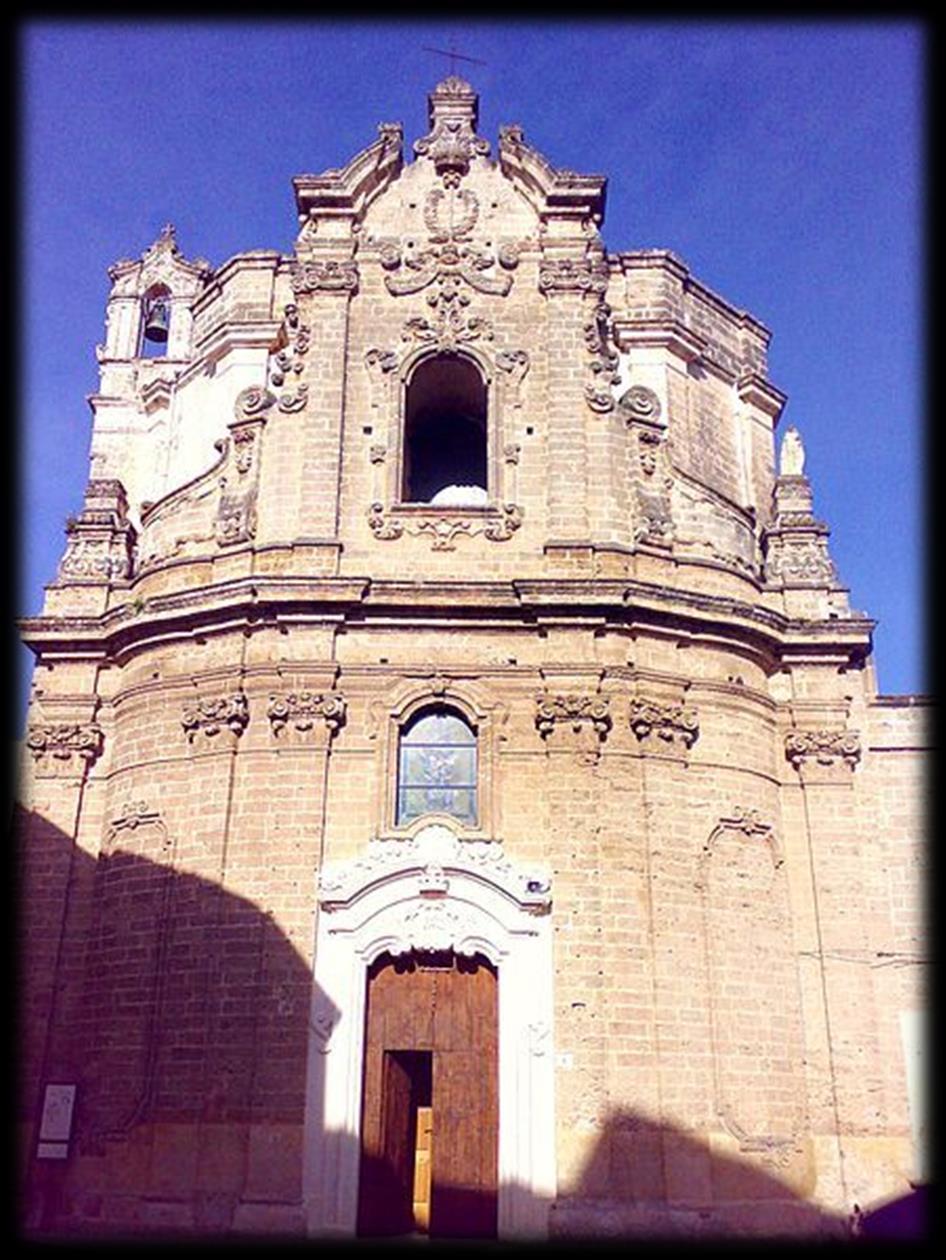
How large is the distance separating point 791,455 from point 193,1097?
1123 cm

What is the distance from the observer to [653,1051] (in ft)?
42.9

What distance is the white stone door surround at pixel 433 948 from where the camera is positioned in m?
12.6

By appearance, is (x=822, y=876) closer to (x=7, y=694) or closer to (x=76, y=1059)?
(x=76, y=1059)

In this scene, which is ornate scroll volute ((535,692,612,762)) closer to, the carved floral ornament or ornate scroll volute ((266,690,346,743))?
ornate scroll volute ((266,690,346,743))

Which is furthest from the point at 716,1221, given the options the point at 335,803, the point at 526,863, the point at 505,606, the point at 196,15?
the point at 196,15

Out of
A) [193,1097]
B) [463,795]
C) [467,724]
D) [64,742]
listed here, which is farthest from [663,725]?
[64,742]

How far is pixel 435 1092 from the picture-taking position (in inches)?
521

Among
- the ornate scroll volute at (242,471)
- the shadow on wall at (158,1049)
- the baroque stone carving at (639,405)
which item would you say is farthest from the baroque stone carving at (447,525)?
the shadow on wall at (158,1049)

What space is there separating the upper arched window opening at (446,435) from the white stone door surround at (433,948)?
556 centimetres

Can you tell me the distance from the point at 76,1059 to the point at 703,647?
867 centimetres

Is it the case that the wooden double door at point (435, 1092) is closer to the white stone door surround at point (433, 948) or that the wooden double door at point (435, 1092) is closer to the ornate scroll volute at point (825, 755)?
the white stone door surround at point (433, 948)

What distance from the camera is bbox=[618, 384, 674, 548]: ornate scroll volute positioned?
15.9 meters

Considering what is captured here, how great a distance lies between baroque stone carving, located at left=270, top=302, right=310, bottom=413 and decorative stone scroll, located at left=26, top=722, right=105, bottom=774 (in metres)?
4.88

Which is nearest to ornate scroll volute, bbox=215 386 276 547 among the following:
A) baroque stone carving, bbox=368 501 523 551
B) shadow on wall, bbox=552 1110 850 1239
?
baroque stone carving, bbox=368 501 523 551
